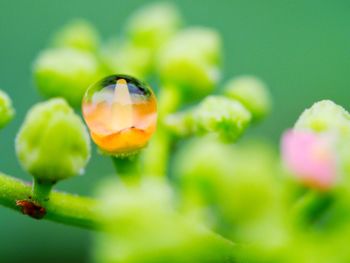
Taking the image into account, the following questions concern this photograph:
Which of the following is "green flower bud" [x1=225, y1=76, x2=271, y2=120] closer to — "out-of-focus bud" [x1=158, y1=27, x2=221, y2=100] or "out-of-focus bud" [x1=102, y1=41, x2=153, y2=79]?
"out-of-focus bud" [x1=158, y1=27, x2=221, y2=100]

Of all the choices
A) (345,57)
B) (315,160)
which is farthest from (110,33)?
Result: (315,160)

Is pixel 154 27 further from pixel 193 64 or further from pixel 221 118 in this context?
pixel 221 118

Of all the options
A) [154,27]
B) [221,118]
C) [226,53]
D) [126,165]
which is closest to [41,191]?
[126,165]

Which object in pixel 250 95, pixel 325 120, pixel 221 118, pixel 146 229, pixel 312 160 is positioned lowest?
pixel 146 229

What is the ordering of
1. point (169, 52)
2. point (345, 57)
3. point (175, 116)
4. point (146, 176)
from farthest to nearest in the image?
point (345, 57)
point (169, 52)
point (175, 116)
point (146, 176)

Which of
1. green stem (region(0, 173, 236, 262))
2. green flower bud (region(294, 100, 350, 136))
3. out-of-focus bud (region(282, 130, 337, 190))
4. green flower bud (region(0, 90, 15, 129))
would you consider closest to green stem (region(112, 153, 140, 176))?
green stem (region(0, 173, 236, 262))

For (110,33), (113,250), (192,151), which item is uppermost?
(110,33)

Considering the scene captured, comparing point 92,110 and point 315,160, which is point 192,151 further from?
point 315,160
